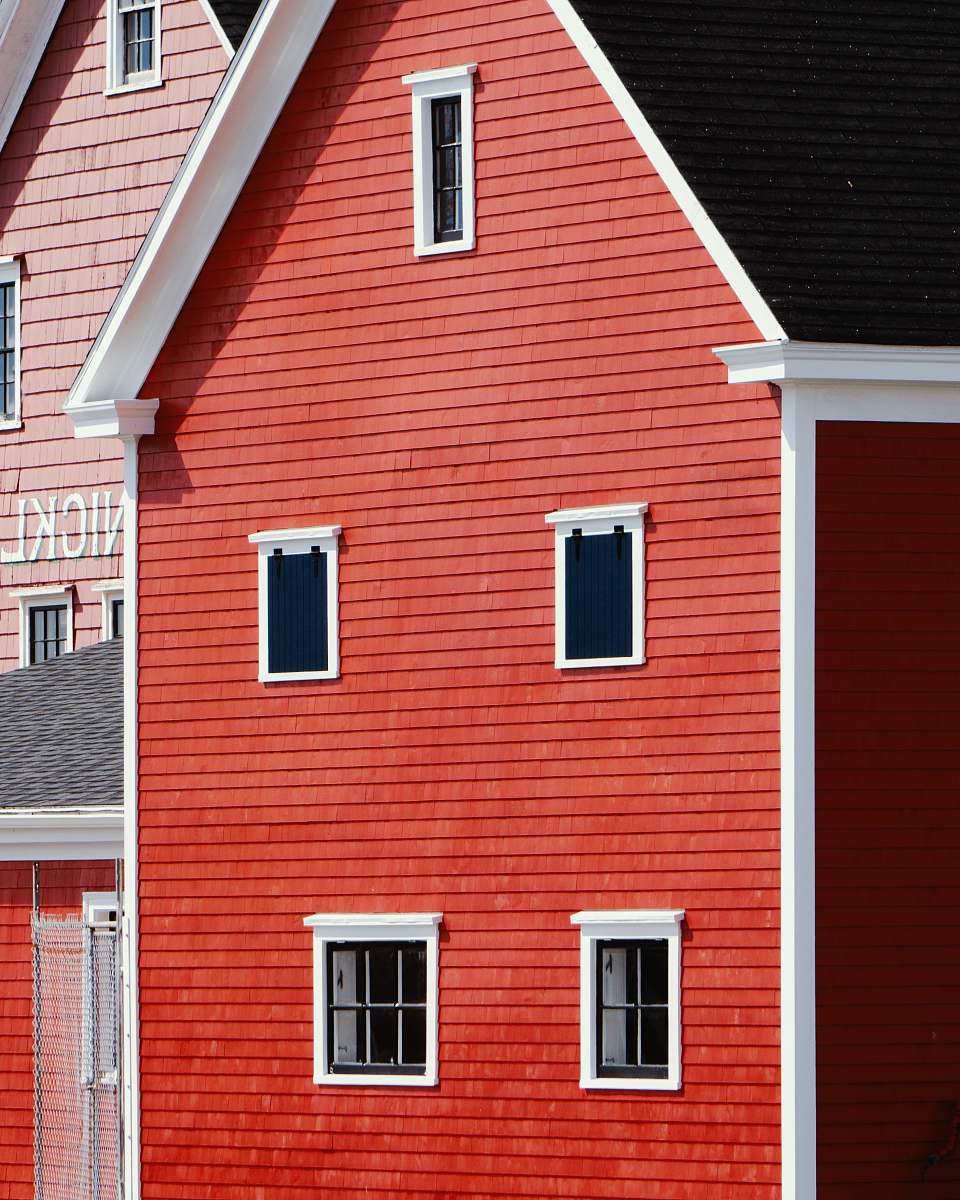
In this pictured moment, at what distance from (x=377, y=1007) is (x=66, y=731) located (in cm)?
638

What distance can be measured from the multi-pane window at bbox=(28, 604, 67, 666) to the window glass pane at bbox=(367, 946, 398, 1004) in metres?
9.03

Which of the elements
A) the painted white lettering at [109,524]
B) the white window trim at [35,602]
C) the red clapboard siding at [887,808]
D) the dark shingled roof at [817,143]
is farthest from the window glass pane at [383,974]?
the white window trim at [35,602]

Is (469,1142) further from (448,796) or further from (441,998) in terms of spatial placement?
(448,796)

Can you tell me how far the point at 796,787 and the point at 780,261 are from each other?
4.17m

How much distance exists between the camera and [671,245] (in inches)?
869

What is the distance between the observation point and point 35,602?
103 feet

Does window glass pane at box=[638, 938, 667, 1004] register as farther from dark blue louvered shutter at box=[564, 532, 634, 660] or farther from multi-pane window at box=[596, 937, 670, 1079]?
dark blue louvered shutter at box=[564, 532, 634, 660]

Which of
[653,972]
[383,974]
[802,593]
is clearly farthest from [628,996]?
[802,593]

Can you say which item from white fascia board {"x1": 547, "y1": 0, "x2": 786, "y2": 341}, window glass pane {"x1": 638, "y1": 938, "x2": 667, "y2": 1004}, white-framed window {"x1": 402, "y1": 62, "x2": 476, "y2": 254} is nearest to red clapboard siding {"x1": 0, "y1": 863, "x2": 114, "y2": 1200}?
window glass pane {"x1": 638, "y1": 938, "x2": 667, "y2": 1004}

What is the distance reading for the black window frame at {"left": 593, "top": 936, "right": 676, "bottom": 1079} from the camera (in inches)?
858

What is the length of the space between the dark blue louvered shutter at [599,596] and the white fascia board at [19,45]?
12.1 meters

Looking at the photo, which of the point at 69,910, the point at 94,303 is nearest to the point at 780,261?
the point at 69,910

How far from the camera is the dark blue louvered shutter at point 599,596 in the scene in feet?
72.8

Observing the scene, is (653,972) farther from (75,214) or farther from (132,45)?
(132,45)
